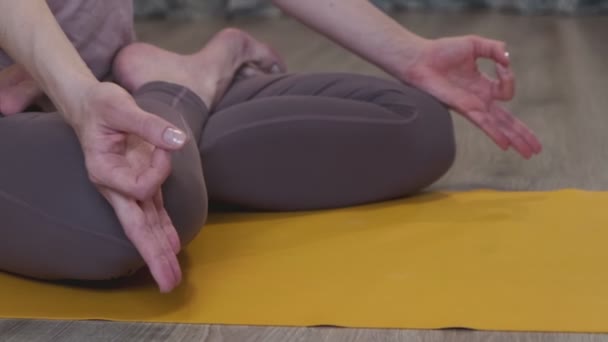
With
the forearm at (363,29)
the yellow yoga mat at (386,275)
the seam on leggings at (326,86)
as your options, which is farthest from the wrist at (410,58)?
the yellow yoga mat at (386,275)

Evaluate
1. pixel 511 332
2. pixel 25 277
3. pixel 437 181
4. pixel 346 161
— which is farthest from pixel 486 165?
pixel 25 277

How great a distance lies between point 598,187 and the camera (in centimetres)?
143

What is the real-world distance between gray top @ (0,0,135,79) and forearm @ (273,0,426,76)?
0.24 m

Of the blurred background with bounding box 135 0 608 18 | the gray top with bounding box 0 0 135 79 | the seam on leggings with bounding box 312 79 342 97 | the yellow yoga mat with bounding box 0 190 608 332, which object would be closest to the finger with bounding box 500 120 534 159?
the yellow yoga mat with bounding box 0 190 608 332

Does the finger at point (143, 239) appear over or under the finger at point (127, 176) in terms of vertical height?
under

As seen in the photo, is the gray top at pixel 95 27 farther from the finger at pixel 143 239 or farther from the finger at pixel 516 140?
the finger at pixel 516 140

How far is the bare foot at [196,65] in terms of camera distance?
4.60 feet

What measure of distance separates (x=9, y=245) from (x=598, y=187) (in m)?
0.82

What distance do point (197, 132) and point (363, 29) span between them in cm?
32

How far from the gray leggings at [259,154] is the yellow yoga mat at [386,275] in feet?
0.14

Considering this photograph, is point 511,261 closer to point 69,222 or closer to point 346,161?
point 346,161

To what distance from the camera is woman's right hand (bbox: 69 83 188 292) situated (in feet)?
3.14

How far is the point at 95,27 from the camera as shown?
140 centimetres

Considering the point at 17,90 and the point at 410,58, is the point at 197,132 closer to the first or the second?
the point at 17,90
